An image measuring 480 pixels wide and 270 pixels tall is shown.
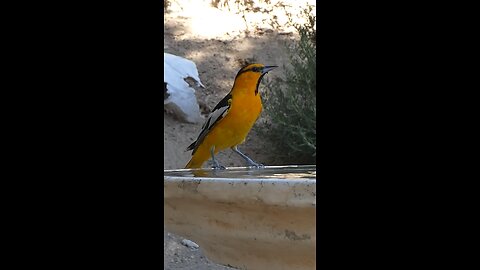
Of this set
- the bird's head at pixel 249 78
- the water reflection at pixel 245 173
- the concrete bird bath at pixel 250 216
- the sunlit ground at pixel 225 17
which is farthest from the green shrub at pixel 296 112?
the concrete bird bath at pixel 250 216

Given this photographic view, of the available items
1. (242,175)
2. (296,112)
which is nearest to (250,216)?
(242,175)

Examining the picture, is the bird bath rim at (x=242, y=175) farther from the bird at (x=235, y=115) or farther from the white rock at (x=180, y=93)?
the white rock at (x=180, y=93)

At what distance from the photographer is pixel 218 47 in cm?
851

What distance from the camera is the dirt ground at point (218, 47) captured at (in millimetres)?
7309

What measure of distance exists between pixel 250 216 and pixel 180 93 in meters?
6.13

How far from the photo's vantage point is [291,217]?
1368 millimetres

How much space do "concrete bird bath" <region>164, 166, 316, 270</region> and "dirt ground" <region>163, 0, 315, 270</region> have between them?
17.6 feet

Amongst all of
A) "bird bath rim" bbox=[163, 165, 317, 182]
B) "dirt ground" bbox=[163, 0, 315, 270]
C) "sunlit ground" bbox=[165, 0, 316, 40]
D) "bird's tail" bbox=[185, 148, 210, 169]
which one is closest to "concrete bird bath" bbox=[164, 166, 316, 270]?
"bird bath rim" bbox=[163, 165, 317, 182]

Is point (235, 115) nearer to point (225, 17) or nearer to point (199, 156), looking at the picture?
point (199, 156)

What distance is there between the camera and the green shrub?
22.0 feet

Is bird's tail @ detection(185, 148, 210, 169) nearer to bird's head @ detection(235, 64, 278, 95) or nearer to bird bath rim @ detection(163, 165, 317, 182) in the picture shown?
bird's head @ detection(235, 64, 278, 95)
